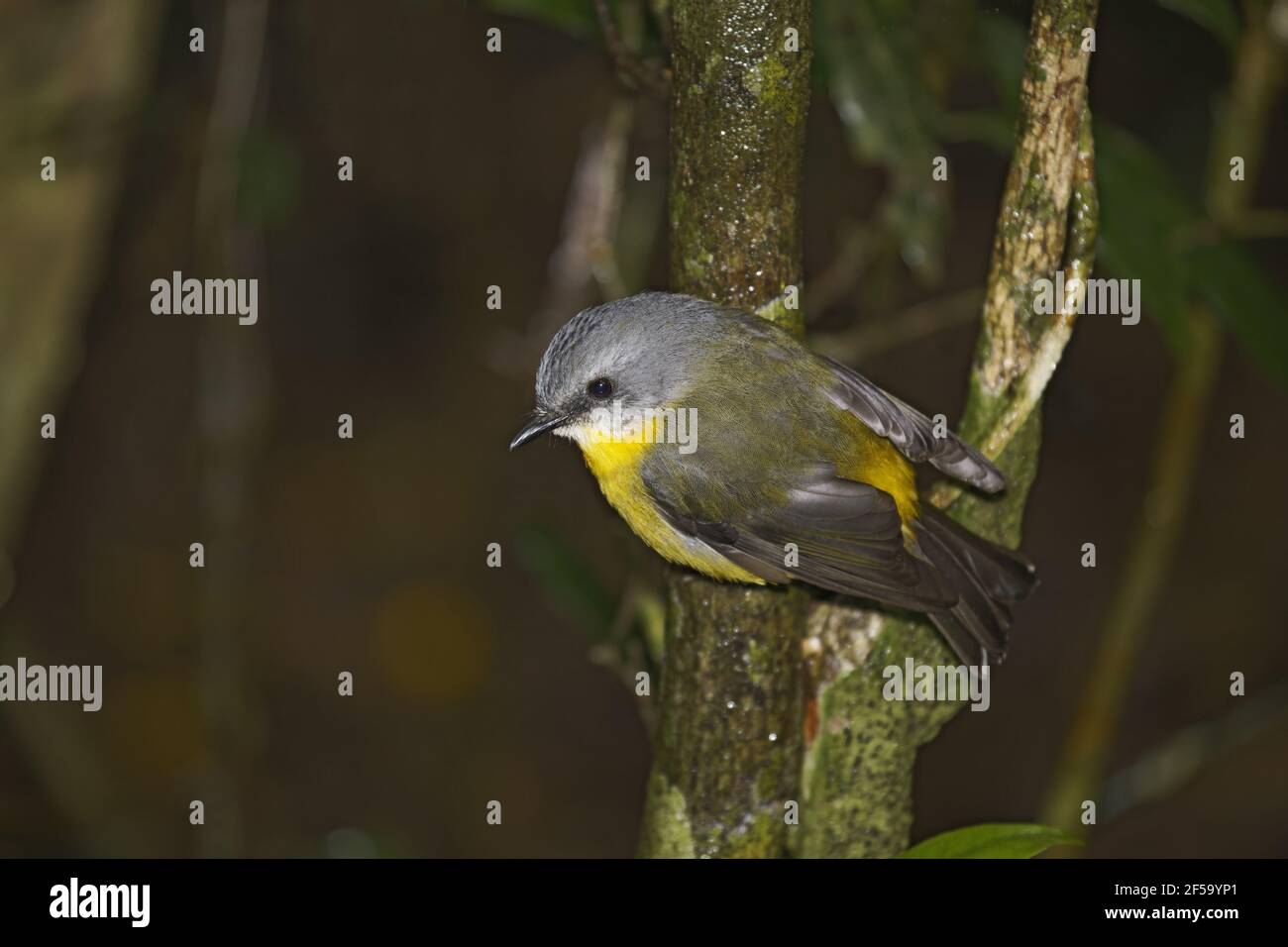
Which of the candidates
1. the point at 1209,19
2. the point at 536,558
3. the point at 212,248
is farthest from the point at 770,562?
the point at 212,248

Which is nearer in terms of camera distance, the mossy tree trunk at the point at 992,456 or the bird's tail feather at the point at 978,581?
the mossy tree trunk at the point at 992,456

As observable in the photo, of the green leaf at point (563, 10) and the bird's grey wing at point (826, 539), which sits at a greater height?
the green leaf at point (563, 10)

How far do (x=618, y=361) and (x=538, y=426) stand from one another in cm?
28

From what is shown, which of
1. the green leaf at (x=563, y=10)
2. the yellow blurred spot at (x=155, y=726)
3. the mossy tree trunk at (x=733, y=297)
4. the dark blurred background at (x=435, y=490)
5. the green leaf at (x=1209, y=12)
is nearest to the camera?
the mossy tree trunk at (x=733, y=297)

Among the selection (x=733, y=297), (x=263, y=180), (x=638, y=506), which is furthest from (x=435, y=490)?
(x=733, y=297)

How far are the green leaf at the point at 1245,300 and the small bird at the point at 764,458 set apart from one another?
691mm

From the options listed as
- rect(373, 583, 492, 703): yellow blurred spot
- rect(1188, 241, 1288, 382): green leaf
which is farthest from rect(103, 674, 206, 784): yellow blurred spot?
rect(1188, 241, 1288, 382): green leaf

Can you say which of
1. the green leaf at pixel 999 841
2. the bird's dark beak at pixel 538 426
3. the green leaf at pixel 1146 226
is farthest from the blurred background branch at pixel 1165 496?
the bird's dark beak at pixel 538 426

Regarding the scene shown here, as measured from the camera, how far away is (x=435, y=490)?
6.20 meters

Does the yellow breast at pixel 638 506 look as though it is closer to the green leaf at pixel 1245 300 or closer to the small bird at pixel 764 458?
the small bird at pixel 764 458

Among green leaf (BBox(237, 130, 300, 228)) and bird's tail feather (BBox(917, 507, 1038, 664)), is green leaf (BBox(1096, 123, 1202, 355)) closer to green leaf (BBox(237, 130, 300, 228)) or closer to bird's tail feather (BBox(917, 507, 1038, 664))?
bird's tail feather (BBox(917, 507, 1038, 664))

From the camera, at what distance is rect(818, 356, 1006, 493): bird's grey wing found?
2748 mm

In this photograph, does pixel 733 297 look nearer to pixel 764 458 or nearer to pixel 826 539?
pixel 764 458

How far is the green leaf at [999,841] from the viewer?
7.14ft
